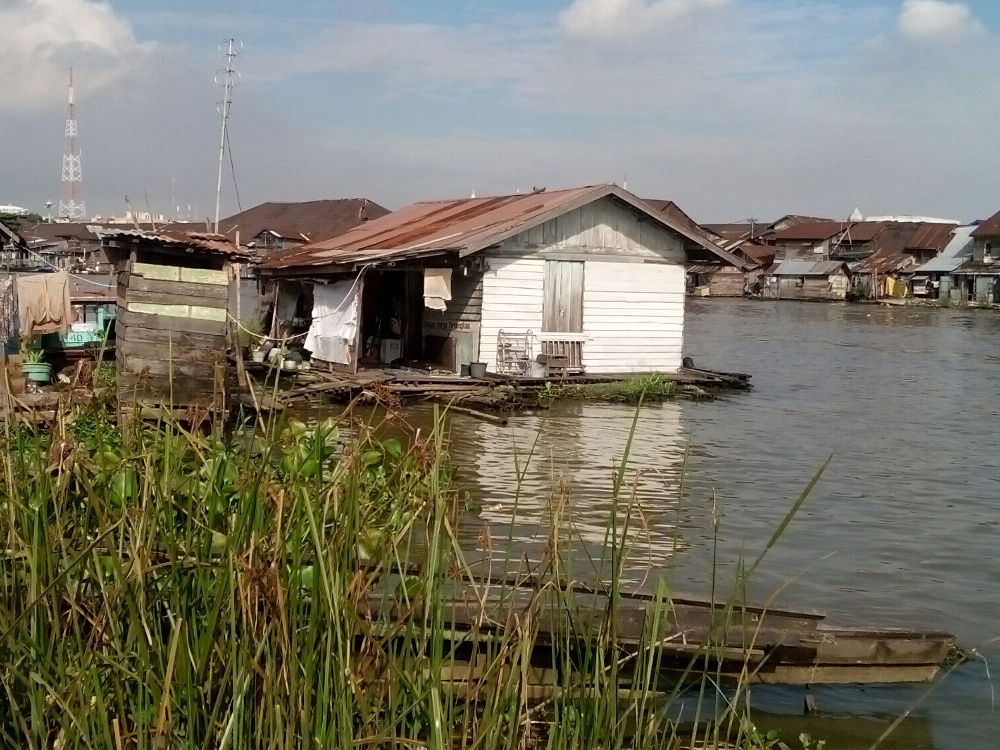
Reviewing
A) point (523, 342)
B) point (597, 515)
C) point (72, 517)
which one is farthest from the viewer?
point (523, 342)

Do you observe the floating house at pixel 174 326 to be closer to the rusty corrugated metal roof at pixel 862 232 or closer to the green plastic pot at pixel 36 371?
the green plastic pot at pixel 36 371

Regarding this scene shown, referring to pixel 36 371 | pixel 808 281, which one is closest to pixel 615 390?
pixel 36 371

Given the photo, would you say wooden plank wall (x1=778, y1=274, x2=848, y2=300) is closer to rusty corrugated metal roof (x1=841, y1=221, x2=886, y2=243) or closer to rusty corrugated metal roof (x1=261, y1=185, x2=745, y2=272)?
rusty corrugated metal roof (x1=841, y1=221, x2=886, y2=243)

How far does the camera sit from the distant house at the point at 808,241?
64.3m

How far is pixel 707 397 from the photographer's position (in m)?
16.7

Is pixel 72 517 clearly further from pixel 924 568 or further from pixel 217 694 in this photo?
pixel 924 568

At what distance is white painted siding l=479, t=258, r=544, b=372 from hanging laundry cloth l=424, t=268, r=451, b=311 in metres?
0.74

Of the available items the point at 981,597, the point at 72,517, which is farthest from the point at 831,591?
the point at 72,517

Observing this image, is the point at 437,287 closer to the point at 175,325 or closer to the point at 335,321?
the point at 335,321

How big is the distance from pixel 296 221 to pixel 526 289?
3615cm

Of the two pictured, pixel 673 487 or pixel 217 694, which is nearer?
pixel 217 694

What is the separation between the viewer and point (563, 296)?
1661cm

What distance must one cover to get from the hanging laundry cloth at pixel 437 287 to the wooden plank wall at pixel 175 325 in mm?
4455

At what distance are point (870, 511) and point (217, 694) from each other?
8.20 meters
